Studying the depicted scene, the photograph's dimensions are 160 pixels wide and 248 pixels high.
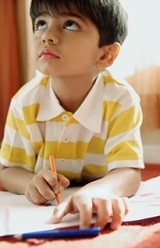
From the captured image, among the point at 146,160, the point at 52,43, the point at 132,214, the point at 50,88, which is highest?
the point at 52,43

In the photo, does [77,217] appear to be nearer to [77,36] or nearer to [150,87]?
[77,36]

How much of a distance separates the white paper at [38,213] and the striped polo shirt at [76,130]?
9cm

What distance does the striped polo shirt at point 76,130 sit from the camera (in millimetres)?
960

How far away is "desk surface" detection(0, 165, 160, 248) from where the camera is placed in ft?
2.07

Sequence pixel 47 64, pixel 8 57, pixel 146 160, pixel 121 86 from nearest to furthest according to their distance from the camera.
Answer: pixel 47 64
pixel 121 86
pixel 146 160
pixel 8 57

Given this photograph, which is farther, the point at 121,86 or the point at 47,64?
the point at 121,86

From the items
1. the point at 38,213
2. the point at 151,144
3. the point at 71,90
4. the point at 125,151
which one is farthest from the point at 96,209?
the point at 151,144

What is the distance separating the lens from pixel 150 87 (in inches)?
60.4


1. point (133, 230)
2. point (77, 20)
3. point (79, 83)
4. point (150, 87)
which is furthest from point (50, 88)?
point (150, 87)

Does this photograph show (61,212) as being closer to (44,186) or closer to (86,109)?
(44,186)

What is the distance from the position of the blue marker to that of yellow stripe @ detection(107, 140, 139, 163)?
27 cm

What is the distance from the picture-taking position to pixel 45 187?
0.81 m

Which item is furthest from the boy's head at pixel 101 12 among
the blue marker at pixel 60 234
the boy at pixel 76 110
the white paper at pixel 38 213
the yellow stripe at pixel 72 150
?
the blue marker at pixel 60 234

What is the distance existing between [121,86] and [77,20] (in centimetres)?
18
